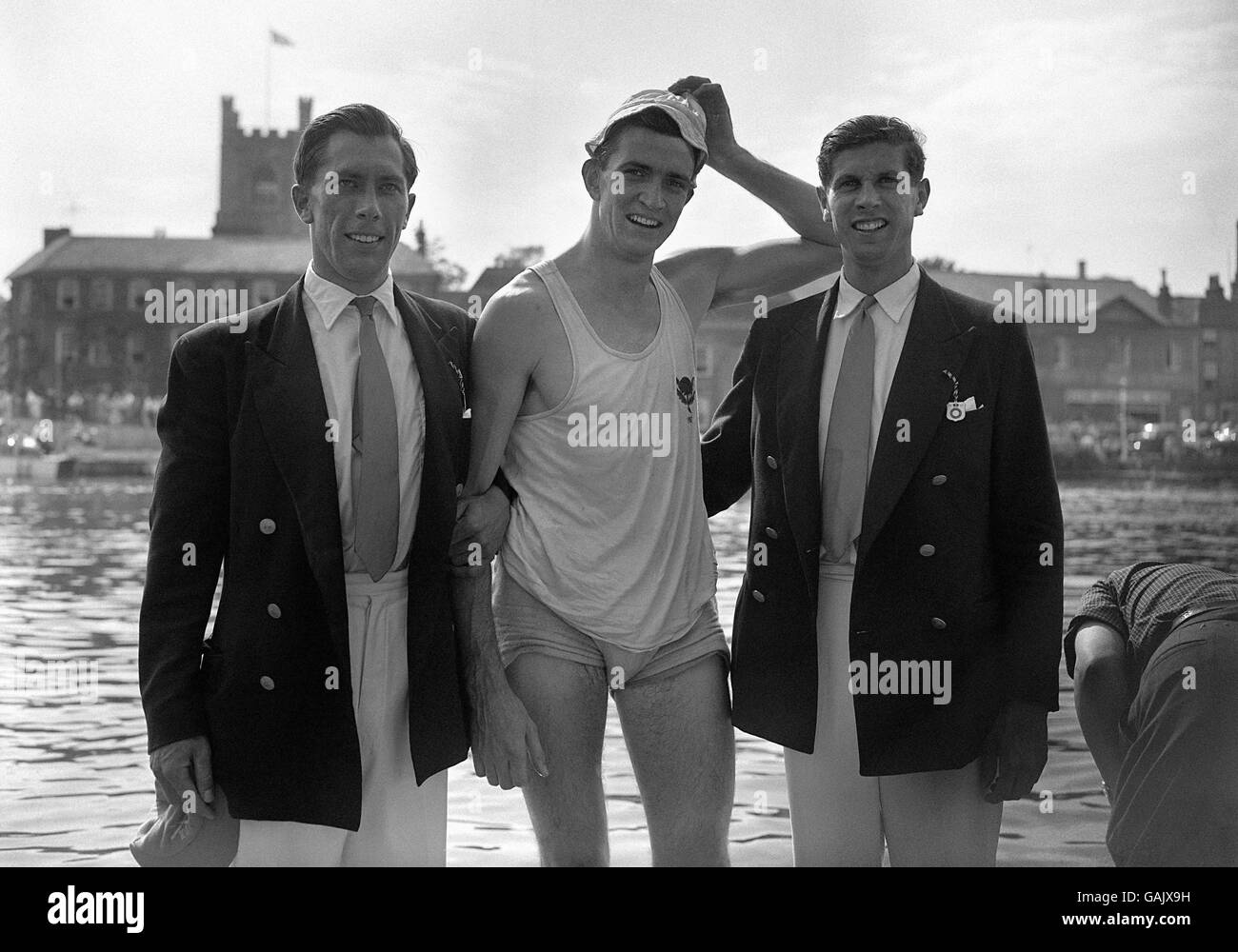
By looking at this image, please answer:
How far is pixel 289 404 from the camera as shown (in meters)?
2.86

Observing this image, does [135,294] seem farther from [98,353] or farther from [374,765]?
[374,765]

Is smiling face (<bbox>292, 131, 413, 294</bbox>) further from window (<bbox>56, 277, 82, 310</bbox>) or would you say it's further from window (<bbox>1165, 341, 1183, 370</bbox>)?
window (<bbox>56, 277, 82, 310</bbox>)

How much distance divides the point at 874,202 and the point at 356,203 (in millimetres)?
1105

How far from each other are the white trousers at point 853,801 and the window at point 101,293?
160 feet

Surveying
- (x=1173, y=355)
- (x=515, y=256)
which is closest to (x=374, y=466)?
(x=515, y=256)

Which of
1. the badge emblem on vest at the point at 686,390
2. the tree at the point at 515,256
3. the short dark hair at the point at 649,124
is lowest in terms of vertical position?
the badge emblem on vest at the point at 686,390

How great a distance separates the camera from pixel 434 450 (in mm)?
2918

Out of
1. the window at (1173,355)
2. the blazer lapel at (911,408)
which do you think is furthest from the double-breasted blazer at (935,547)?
the window at (1173,355)

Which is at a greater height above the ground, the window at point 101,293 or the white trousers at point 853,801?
the window at point 101,293

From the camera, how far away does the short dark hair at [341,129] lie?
2.92 metres

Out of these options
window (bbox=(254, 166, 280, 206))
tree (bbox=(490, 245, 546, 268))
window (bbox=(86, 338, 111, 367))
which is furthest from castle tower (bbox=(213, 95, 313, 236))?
tree (bbox=(490, 245, 546, 268))

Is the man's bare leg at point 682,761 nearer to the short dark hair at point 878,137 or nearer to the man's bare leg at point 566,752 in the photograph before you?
the man's bare leg at point 566,752

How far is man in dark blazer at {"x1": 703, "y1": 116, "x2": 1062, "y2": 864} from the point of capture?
2988 millimetres

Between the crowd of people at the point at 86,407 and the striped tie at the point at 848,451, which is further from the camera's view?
the crowd of people at the point at 86,407
